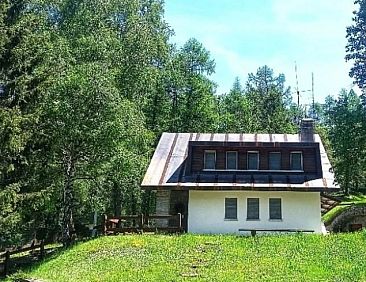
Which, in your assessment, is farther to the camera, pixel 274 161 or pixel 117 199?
pixel 117 199

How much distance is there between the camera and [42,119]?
2319 centimetres

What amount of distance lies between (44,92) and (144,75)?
33.5ft

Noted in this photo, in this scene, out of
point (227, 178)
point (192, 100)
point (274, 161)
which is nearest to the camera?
point (227, 178)

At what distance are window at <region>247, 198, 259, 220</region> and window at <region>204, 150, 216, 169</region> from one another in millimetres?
2615

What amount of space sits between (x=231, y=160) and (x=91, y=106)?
24.6ft

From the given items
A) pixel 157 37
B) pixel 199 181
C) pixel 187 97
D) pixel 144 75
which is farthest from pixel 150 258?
pixel 187 97

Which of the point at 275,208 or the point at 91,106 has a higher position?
the point at 91,106

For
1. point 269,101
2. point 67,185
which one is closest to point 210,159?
point 67,185

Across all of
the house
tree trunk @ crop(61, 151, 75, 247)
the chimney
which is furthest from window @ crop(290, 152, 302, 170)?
tree trunk @ crop(61, 151, 75, 247)

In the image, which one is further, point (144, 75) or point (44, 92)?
point (144, 75)

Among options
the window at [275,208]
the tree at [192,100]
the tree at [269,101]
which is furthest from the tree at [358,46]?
the tree at [269,101]

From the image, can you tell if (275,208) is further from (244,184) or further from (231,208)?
(231,208)

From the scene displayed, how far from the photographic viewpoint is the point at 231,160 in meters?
25.8

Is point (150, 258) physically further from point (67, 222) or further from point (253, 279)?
point (67, 222)
